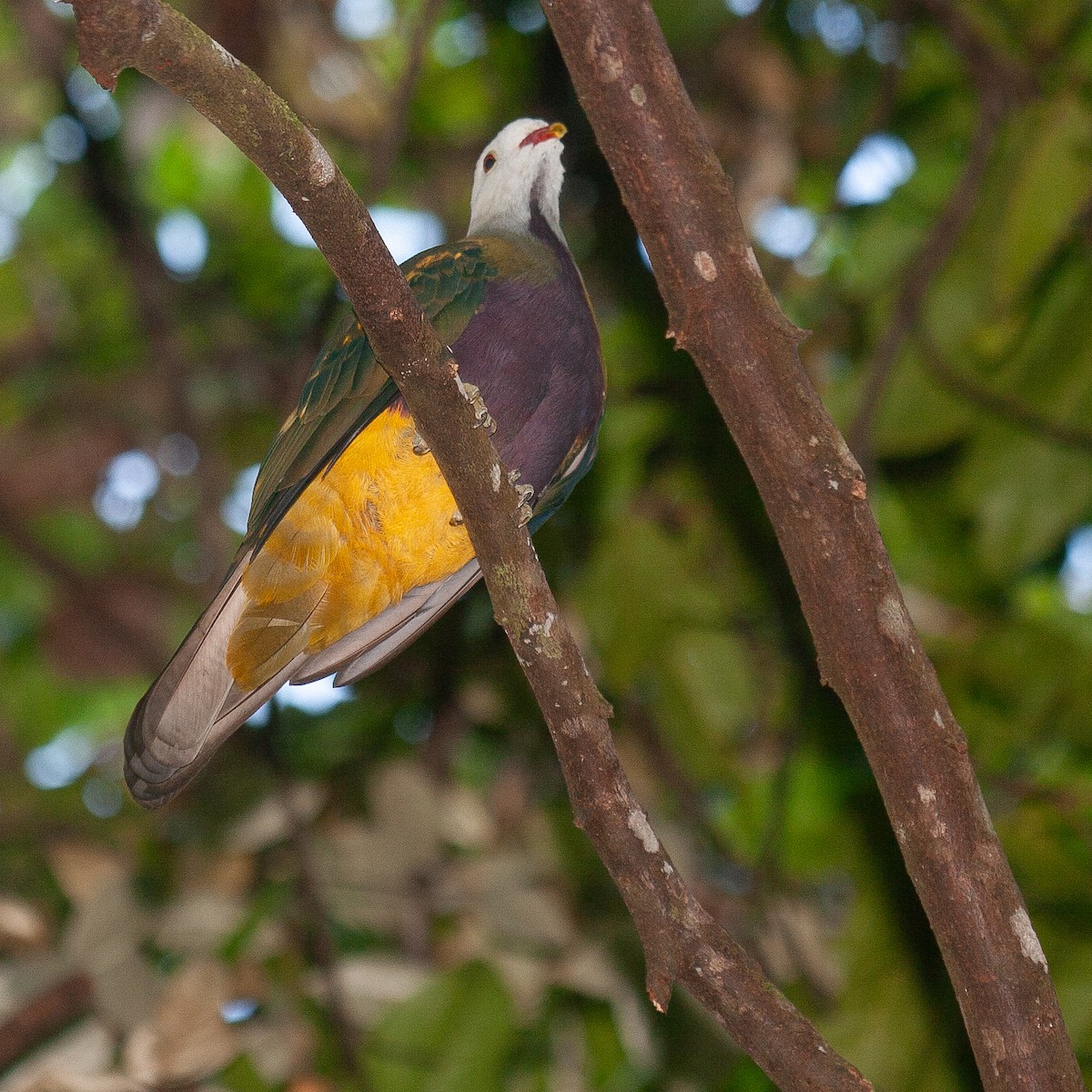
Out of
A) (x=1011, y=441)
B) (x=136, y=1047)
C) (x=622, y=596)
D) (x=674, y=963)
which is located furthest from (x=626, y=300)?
(x=674, y=963)

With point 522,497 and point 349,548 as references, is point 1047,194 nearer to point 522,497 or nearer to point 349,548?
point 522,497

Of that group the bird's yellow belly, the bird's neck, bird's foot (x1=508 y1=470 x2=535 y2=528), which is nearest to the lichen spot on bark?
bird's foot (x1=508 y1=470 x2=535 y2=528)

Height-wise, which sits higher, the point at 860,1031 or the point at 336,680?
the point at 336,680

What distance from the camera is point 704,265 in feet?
6.86

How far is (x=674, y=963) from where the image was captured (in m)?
1.85

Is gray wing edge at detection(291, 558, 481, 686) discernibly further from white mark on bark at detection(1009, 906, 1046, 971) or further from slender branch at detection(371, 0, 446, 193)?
slender branch at detection(371, 0, 446, 193)

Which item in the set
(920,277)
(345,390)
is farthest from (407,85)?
(345,390)

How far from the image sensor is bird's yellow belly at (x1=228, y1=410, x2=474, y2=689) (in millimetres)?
2613

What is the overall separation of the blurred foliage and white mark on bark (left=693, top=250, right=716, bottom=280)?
62.5 inches

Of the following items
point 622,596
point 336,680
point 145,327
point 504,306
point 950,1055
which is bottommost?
point 950,1055

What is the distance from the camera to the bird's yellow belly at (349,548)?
261 centimetres

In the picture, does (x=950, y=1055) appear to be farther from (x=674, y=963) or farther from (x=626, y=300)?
(x=626, y=300)

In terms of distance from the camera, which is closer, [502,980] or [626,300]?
[502,980]

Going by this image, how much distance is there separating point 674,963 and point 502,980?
78.5 inches
